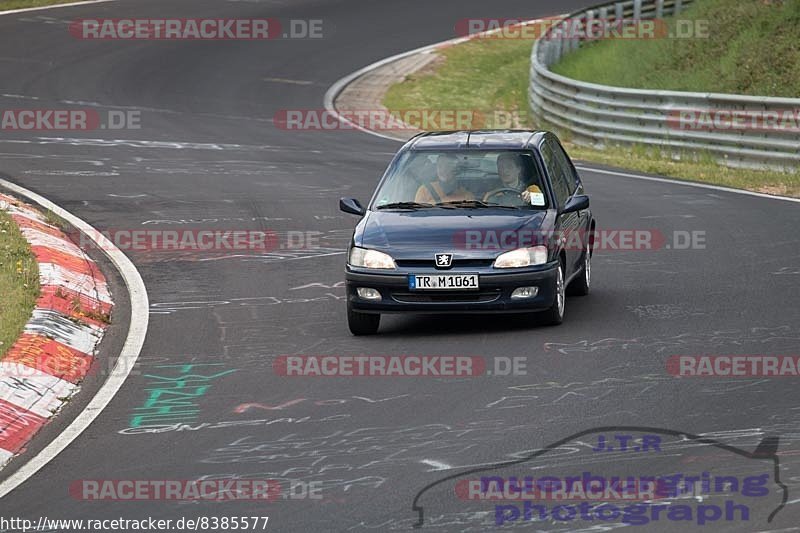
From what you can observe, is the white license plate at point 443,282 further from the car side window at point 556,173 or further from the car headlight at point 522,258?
the car side window at point 556,173

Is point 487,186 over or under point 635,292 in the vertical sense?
over

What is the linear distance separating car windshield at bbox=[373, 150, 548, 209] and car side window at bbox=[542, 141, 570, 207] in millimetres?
236

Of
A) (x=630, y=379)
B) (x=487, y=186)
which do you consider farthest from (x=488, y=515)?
(x=487, y=186)

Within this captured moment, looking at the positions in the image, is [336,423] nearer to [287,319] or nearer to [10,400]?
[10,400]

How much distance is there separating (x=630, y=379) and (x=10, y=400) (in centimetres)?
413

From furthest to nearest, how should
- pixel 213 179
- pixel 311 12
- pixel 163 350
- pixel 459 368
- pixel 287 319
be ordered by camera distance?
pixel 311 12, pixel 213 179, pixel 287 319, pixel 163 350, pixel 459 368

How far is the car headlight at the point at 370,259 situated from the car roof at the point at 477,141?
58.9 inches

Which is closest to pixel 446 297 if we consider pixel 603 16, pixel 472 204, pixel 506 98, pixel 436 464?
pixel 472 204

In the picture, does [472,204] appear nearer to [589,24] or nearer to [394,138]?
[394,138]

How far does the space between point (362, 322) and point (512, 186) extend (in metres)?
1.80

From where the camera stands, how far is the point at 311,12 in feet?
147

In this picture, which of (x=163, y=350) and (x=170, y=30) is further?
(x=170, y=30)

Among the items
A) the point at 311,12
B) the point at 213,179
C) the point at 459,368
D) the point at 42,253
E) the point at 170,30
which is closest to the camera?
the point at 459,368

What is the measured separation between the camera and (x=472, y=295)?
36.8 ft
